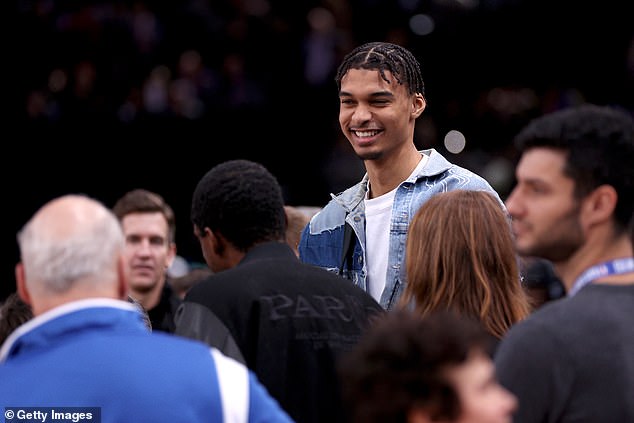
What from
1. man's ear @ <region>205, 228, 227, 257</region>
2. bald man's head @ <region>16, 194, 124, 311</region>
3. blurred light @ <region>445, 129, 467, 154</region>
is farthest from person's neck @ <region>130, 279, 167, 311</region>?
blurred light @ <region>445, 129, 467, 154</region>

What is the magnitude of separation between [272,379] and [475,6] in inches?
341

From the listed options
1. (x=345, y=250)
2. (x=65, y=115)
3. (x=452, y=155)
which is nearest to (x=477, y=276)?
(x=345, y=250)

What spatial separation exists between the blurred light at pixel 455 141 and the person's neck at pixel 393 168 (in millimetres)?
6083

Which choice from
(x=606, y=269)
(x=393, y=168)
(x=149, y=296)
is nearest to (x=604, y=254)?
(x=606, y=269)

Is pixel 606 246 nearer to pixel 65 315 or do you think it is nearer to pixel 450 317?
pixel 450 317

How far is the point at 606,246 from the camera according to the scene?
2.98 metres

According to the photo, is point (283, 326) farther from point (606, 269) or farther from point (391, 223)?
Answer: point (606, 269)

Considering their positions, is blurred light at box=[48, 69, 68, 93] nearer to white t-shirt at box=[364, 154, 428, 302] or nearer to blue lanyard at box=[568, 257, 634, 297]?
white t-shirt at box=[364, 154, 428, 302]

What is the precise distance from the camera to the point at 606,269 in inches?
116

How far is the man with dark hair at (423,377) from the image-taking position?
2.32 m

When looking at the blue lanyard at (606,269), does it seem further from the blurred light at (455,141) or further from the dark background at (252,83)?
the blurred light at (455,141)

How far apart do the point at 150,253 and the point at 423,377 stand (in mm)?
4764
